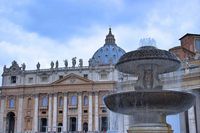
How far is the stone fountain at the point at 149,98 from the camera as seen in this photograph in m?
10.6

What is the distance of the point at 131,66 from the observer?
1246cm

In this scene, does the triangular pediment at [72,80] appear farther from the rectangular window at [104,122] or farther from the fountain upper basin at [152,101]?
the fountain upper basin at [152,101]

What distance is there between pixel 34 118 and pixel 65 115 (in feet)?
20.1

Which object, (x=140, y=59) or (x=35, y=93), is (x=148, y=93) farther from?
(x=35, y=93)

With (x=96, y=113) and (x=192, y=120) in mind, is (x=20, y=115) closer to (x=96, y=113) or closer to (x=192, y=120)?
(x=96, y=113)

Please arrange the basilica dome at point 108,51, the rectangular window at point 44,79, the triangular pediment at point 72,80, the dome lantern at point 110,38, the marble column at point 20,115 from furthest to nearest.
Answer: the dome lantern at point 110,38
the basilica dome at point 108,51
the rectangular window at point 44,79
the marble column at point 20,115
the triangular pediment at point 72,80

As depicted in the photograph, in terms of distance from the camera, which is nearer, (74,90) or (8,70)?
(74,90)

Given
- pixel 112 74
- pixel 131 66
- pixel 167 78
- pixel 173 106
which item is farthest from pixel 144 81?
pixel 112 74

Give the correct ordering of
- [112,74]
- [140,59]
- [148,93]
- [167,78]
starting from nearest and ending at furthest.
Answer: [148,93] < [140,59] < [167,78] < [112,74]

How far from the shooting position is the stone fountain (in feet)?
34.7

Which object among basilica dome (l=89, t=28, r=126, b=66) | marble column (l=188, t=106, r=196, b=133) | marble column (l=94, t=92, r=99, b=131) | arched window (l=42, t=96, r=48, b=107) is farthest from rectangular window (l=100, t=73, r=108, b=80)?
marble column (l=188, t=106, r=196, b=133)

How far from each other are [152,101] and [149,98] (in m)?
0.16

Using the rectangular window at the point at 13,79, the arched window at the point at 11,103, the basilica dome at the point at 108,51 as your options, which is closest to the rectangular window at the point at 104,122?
the arched window at the point at 11,103

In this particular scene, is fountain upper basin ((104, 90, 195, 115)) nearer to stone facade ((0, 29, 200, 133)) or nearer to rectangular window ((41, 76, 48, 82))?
stone facade ((0, 29, 200, 133))
